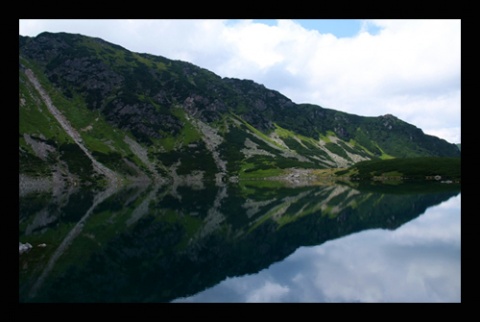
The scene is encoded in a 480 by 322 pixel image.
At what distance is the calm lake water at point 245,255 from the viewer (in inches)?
1264

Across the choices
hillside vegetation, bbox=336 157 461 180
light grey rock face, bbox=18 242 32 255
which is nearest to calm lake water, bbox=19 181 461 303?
light grey rock face, bbox=18 242 32 255

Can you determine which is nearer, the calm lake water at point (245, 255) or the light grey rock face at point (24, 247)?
the calm lake water at point (245, 255)

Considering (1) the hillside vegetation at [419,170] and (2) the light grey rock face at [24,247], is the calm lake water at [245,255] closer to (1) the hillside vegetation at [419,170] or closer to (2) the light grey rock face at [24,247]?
(2) the light grey rock face at [24,247]

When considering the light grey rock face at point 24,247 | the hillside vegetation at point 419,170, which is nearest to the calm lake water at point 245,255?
the light grey rock face at point 24,247

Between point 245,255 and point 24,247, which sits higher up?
point 24,247

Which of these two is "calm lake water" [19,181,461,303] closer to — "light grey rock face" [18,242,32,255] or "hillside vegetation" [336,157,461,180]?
"light grey rock face" [18,242,32,255]

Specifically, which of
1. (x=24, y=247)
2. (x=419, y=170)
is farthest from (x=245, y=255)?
(x=419, y=170)

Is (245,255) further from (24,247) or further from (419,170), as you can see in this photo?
(419,170)

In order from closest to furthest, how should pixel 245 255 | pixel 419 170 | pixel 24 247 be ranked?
pixel 245 255 → pixel 24 247 → pixel 419 170

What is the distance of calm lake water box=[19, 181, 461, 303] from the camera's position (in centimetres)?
3209

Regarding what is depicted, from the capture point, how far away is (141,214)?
8031 centimetres

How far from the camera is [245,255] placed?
45.8 meters

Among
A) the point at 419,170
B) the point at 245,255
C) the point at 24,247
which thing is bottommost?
the point at 245,255

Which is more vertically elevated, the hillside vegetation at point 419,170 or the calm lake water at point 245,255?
the hillside vegetation at point 419,170
